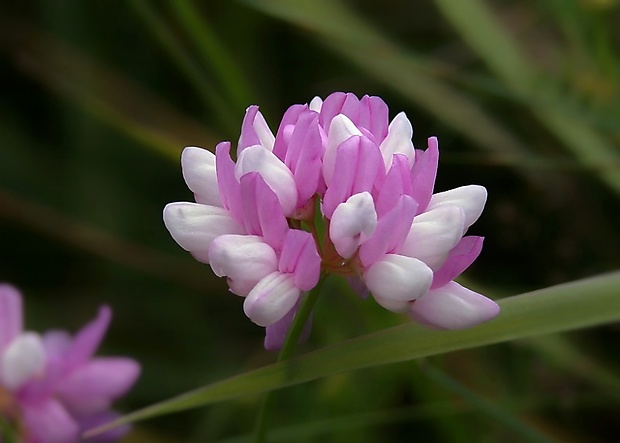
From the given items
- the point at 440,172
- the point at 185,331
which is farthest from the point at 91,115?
the point at 440,172

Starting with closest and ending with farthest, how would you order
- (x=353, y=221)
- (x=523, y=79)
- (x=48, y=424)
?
(x=353, y=221), (x=48, y=424), (x=523, y=79)

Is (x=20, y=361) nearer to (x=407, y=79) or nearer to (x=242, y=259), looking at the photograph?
(x=242, y=259)

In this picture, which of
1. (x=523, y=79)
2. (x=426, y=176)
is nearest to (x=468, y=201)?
(x=426, y=176)

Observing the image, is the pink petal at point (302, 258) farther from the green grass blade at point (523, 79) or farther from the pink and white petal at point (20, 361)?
the green grass blade at point (523, 79)

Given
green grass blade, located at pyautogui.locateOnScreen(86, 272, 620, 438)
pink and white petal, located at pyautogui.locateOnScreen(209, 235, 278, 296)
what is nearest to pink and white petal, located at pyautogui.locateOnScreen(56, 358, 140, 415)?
green grass blade, located at pyautogui.locateOnScreen(86, 272, 620, 438)

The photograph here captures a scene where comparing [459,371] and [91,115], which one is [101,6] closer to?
[91,115]

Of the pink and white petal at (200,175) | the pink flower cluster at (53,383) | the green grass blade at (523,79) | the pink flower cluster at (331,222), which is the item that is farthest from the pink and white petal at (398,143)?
the green grass blade at (523,79)
